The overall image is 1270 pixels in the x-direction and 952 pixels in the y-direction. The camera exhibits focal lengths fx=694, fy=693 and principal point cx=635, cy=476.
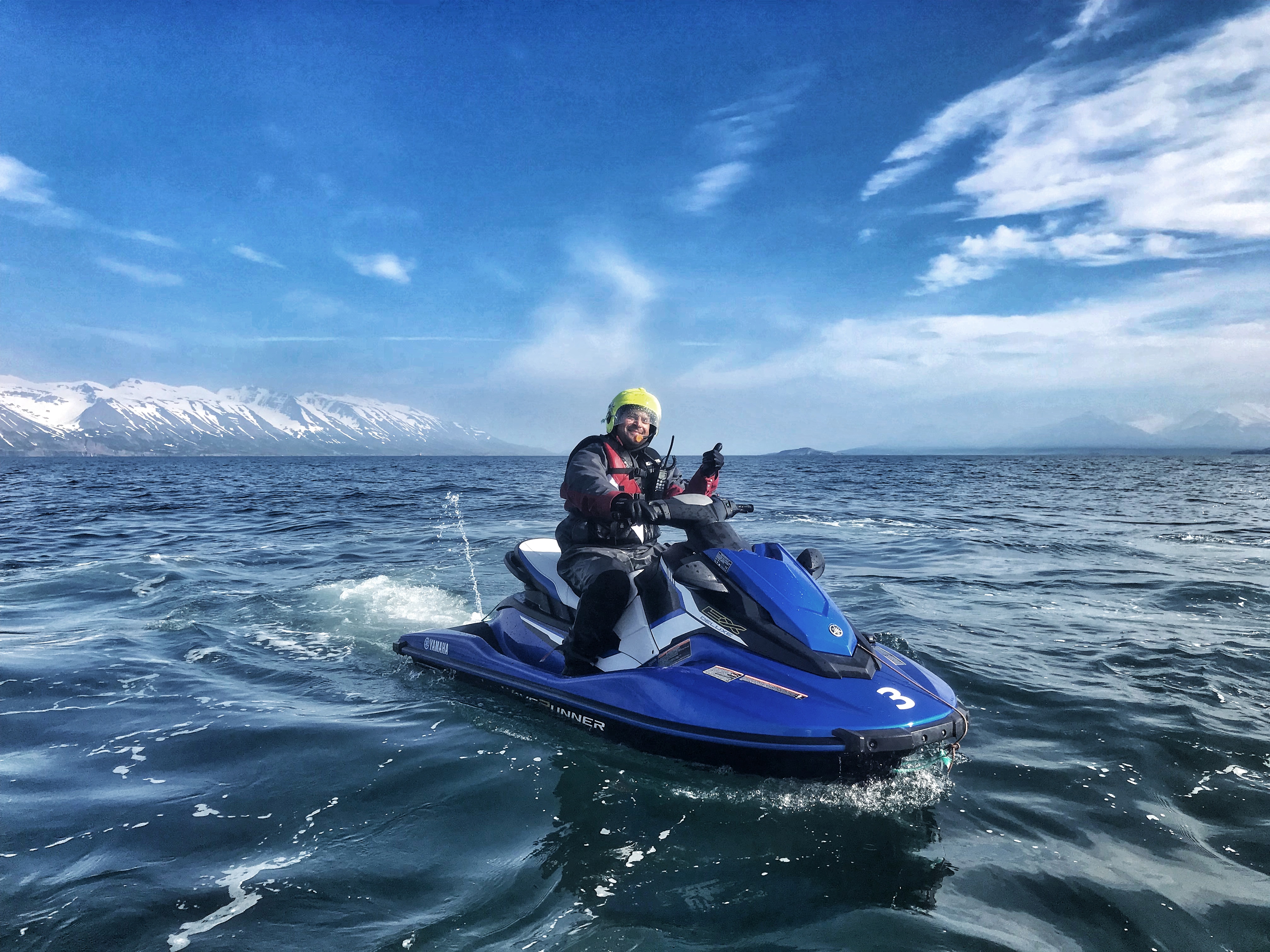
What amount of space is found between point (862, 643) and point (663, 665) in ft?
4.17

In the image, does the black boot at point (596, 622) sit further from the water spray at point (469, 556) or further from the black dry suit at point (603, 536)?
the water spray at point (469, 556)

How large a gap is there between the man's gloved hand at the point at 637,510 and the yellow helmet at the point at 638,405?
103cm

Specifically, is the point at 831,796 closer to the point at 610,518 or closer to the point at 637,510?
the point at 637,510

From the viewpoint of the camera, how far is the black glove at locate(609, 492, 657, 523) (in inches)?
178

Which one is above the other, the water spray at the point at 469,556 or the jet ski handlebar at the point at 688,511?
the jet ski handlebar at the point at 688,511

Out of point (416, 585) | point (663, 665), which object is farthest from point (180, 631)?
point (663, 665)

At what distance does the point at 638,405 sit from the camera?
217 inches

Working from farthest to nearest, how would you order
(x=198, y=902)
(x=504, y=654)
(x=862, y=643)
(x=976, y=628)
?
(x=976, y=628) < (x=504, y=654) < (x=862, y=643) < (x=198, y=902)

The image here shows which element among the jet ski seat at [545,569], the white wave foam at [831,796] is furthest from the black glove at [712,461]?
the white wave foam at [831,796]

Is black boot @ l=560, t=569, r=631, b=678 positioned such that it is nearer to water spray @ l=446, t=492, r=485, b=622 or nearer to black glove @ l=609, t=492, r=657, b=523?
black glove @ l=609, t=492, r=657, b=523

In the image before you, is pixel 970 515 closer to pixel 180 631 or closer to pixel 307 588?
pixel 307 588

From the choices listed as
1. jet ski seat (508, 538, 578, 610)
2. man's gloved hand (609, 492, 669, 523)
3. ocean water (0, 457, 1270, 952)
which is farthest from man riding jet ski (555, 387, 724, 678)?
ocean water (0, 457, 1270, 952)

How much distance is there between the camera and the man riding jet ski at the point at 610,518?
15.7 feet

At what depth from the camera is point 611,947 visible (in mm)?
2830
